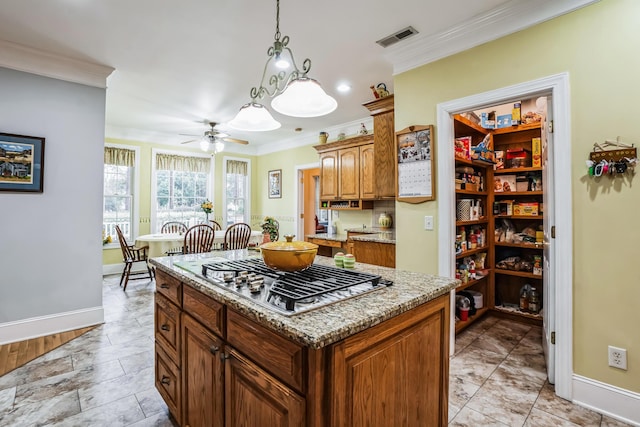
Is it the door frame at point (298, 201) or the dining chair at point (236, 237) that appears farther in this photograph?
the door frame at point (298, 201)

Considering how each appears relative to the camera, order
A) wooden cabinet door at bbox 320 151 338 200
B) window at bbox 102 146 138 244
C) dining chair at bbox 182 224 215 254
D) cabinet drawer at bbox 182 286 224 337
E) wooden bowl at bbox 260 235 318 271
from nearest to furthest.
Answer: cabinet drawer at bbox 182 286 224 337, wooden bowl at bbox 260 235 318 271, dining chair at bbox 182 224 215 254, wooden cabinet door at bbox 320 151 338 200, window at bbox 102 146 138 244

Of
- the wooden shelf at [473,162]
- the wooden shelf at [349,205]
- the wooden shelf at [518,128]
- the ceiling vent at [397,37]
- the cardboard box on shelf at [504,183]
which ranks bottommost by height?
the wooden shelf at [349,205]

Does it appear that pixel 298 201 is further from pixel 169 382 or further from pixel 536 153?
pixel 169 382

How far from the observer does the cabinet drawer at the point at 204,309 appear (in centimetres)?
120

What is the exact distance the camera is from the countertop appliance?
1017 mm

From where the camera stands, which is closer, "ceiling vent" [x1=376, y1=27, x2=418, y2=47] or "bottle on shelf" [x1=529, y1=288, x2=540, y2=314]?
"ceiling vent" [x1=376, y1=27, x2=418, y2=47]

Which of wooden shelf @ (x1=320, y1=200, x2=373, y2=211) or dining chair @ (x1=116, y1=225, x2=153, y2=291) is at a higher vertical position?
wooden shelf @ (x1=320, y1=200, x2=373, y2=211)

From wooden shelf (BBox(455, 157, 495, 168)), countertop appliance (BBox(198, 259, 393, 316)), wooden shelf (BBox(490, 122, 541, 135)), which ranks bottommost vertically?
countertop appliance (BBox(198, 259, 393, 316))

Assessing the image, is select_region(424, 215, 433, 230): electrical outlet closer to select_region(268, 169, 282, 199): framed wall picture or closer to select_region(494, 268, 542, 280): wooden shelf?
select_region(494, 268, 542, 280): wooden shelf

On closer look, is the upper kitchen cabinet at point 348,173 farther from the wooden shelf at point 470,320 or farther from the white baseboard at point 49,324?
the white baseboard at point 49,324

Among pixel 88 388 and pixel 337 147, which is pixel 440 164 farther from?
pixel 88 388

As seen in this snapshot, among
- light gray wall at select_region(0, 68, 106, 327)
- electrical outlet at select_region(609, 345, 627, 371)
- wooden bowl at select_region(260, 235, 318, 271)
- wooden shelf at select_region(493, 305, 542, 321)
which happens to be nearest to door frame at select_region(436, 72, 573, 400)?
electrical outlet at select_region(609, 345, 627, 371)

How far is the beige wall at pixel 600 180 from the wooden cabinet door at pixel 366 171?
7.72ft

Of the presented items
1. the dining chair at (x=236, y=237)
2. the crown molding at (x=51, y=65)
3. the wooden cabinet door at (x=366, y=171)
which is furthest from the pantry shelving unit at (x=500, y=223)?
the crown molding at (x=51, y=65)
